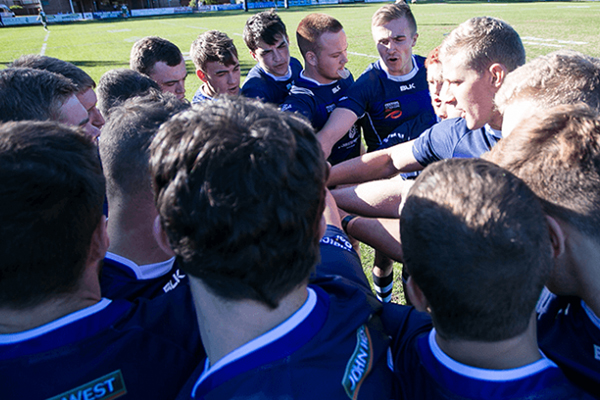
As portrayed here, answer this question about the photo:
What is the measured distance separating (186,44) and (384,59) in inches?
714

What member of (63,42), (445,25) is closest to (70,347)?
(445,25)

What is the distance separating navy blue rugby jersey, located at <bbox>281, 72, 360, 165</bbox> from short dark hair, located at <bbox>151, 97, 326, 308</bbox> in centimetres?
263

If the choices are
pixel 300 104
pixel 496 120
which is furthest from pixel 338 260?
pixel 300 104

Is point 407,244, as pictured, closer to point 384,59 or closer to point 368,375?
point 368,375

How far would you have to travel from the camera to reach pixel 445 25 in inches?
829

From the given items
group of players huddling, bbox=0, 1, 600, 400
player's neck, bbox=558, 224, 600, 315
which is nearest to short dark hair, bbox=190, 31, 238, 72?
group of players huddling, bbox=0, 1, 600, 400

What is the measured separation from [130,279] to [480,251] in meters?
1.33

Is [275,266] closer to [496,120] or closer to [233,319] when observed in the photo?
[233,319]

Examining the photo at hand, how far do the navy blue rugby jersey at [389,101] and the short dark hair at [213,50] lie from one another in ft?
4.23

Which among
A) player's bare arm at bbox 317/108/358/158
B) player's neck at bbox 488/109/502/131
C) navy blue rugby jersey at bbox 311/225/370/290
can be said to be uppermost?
player's neck at bbox 488/109/502/131

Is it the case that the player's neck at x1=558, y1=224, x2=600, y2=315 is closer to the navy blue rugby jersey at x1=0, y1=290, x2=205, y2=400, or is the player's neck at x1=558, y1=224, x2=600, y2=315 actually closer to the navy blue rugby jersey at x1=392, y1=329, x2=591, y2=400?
the navy blue rugby jersey at x1=392, y1=329, x2=591, y2=400

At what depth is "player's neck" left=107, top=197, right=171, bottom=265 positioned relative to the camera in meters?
1.63

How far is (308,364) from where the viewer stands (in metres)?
1.05

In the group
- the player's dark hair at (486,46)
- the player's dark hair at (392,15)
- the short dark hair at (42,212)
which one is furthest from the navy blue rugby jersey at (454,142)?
the short dark hair at (42,212)
